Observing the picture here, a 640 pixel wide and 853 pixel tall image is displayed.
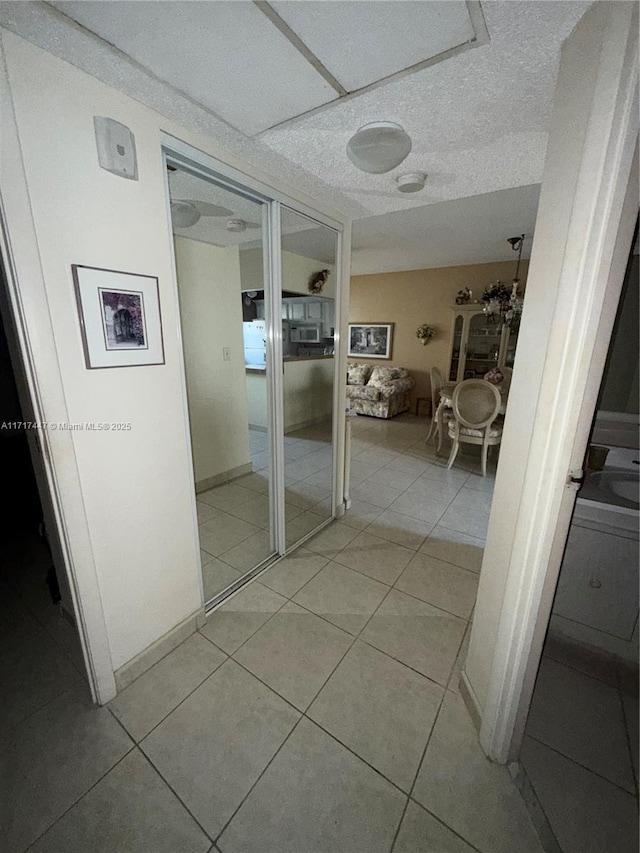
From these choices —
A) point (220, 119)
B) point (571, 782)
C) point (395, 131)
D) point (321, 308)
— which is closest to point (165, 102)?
point (220, 119)

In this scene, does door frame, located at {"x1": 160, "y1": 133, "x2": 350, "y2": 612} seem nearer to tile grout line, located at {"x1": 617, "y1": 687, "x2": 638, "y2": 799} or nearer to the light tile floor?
the light tile floor

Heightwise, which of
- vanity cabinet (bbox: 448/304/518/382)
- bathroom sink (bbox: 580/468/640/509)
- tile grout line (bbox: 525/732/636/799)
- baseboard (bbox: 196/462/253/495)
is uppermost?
vanity cabinet (bbox: 448/304/518/382)

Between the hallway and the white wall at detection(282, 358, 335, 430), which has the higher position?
the white wall at detection(282, 358, 335, 430)

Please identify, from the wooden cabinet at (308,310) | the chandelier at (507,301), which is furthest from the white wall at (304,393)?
the chandelier at (507,301)

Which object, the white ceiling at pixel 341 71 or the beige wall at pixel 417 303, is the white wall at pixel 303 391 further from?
the beige wall at pixel 417 303

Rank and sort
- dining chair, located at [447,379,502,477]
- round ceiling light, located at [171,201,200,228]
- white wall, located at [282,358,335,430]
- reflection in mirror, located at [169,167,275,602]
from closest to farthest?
1. round ceiling light, located at [171,201,200,228]
2. reflection in mirror, located at [169,167,275,602]
3. white wall, located at [282,358,335,430]
4. dining chair, located at [447,379,502,477]

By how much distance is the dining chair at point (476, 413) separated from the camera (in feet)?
11.0

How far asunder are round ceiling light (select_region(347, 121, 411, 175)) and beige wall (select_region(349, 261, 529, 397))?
4374mm

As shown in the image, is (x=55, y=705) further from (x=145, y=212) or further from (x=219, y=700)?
(x=145, y=212)

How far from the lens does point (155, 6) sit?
814mm

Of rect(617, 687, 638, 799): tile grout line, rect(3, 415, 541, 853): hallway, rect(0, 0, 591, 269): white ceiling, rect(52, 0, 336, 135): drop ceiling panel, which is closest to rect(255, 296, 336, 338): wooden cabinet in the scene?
rect(0, 0, 591, 269): white ceiling

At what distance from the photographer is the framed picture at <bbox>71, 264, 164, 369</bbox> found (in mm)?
1086

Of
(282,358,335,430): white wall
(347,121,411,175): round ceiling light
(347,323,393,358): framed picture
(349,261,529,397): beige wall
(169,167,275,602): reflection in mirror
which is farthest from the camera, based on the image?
(347,323,393,358): framed picture

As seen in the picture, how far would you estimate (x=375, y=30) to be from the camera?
2.88 feet
